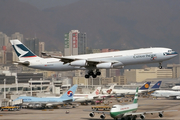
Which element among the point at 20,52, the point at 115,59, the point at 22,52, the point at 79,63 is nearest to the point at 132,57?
the point at 115,59

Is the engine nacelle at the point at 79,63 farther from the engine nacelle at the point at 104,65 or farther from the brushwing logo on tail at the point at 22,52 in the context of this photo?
the brushwing logo on tail at the point at 22,52

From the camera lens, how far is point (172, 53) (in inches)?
3157

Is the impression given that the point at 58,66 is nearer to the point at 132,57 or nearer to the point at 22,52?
the point at 22,52

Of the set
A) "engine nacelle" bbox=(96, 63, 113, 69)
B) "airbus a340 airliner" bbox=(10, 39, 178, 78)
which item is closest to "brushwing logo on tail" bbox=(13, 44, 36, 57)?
"airbus a340 airliner" bbox=(10, 39, 178, 78)

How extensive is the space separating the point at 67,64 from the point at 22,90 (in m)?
114

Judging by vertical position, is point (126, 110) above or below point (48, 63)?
below

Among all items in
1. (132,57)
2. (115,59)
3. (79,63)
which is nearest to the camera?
(132,57)

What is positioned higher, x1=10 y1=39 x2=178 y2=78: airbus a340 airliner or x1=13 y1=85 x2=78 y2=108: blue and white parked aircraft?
x1=10 y1=39 x2=178 y2=78: airbus a340 airliner

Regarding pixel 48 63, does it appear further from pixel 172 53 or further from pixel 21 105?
pixel 21 105

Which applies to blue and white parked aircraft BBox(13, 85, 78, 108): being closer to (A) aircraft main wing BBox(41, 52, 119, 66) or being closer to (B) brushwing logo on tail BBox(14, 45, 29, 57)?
(B) brushwing logo on tail BBox(14, 45, 29, 57)

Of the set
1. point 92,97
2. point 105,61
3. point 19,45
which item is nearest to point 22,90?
point 92,97

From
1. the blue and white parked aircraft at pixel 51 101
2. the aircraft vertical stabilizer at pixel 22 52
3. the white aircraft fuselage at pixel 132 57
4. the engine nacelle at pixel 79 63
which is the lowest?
the blue and white parked aircraft at pixel 51 101

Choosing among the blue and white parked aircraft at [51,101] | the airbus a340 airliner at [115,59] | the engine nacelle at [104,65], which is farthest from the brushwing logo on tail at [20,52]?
the blue and white parked aircraft at [51,101]

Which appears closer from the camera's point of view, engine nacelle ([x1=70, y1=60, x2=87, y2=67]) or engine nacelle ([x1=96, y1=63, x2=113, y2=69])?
engine nacelle ([x1=96, y1=63, x2=113, y2=69])
